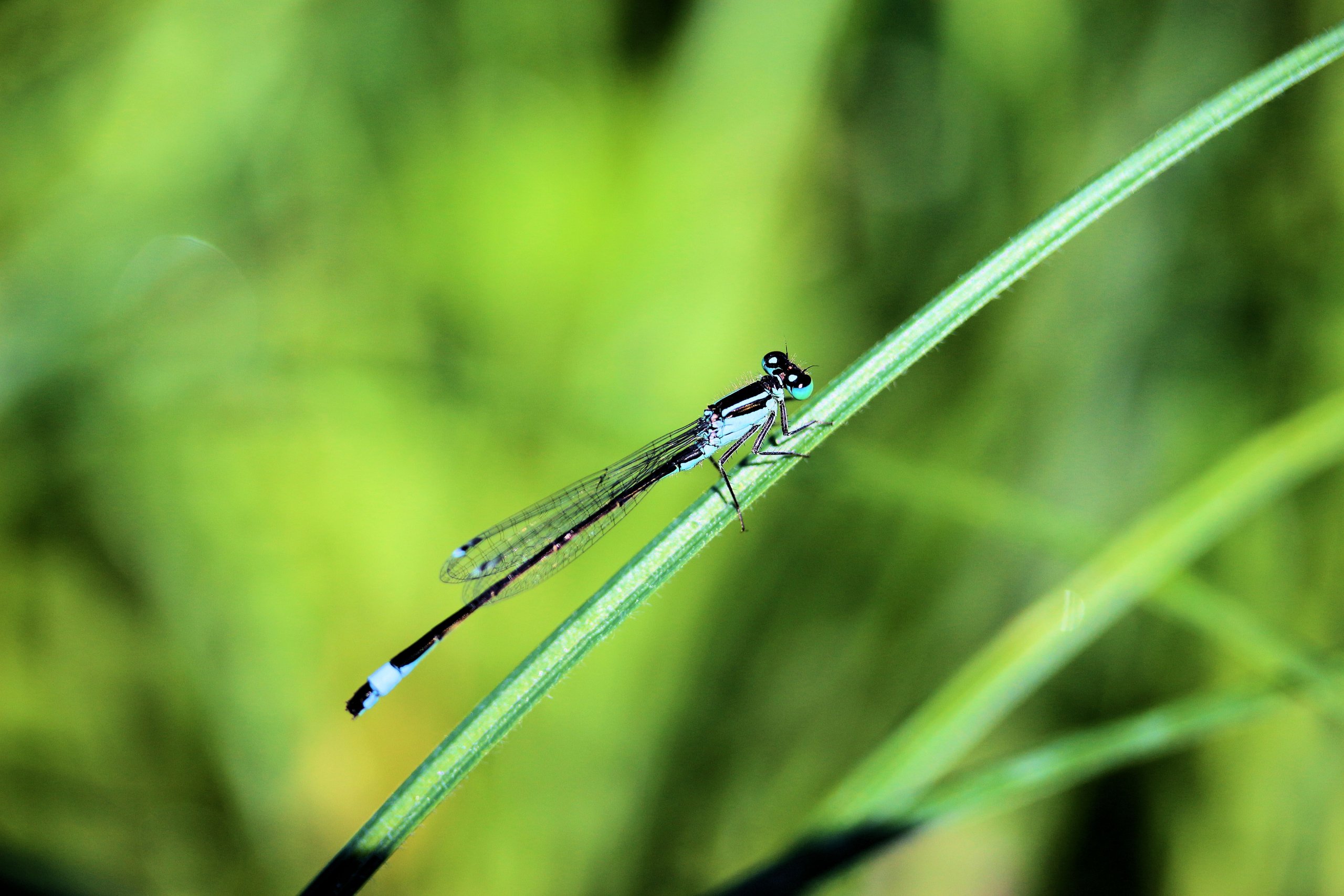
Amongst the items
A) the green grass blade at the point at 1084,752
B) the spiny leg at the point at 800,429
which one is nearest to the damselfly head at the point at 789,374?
the spiny leg at the point at 800,429

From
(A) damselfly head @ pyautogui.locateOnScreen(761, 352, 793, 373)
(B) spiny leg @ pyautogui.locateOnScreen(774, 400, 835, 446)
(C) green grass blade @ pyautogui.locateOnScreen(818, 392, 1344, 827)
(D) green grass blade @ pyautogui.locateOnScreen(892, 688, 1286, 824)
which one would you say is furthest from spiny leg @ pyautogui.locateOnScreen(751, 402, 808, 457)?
(D) green grass blade @ pyautogui.locateOnScreen(892, 688, 1286, 824)

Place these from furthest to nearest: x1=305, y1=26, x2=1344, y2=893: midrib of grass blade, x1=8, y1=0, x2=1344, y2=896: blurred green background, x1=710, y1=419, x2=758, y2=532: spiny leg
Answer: x1=8, y1=0, x2=1344, y2=896: blurred green background → x1=710, y1=419, x2=758, y2=532: spiny leg → x1=305, y1=26, x2=1344, y2=893: midrib of grass blade

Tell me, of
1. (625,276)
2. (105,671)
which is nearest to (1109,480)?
(625,276)

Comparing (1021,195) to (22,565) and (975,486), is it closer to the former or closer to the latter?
(975,486)

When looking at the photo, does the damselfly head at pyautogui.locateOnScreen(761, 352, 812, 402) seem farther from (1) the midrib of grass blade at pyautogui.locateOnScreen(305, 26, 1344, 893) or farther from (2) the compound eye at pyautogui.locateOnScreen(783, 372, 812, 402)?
(1) the midrib of grass blade at pyautogui.locateOnScreen(305, 26, 1344, 893)

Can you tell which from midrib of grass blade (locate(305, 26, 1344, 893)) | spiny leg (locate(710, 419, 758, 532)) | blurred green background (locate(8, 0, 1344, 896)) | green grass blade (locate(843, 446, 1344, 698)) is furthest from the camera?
blurred green background (locate(8, 0, 1344, 896))
